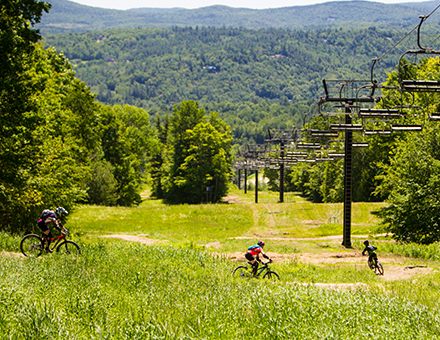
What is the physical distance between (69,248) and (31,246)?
1.43m

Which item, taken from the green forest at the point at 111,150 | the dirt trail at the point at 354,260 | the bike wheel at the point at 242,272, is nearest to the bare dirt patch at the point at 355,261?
the dirt trail at the point at 354,260

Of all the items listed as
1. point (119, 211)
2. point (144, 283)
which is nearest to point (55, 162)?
point (119, 211)

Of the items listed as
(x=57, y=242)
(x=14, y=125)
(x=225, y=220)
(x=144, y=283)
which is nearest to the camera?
(x=144, y=283)

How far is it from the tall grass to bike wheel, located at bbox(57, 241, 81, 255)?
369 centimetres

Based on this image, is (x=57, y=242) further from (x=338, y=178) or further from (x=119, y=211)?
(x=338, y=178)

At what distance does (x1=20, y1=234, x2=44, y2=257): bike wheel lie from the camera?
53.5 ft

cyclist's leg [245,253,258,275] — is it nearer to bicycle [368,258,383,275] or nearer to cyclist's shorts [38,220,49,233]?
bicycle [368,258,383,275]

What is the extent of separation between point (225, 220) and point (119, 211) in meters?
12.8

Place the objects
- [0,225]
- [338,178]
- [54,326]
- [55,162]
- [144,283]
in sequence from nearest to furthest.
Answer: [54,326]
[144,283]
[0,225]
[55,162]
[338,178]

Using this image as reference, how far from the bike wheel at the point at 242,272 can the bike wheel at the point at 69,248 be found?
617 cm

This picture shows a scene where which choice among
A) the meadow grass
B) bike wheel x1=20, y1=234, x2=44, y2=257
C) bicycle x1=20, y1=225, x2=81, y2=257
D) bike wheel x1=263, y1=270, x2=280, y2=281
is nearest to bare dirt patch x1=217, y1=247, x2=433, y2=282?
bike wheel x1=263, y1=270, x2=280, y2=281

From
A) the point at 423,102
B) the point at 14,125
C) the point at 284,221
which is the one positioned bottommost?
the point at 284,221

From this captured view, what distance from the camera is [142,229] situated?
45.2 metres

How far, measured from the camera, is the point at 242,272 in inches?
647
